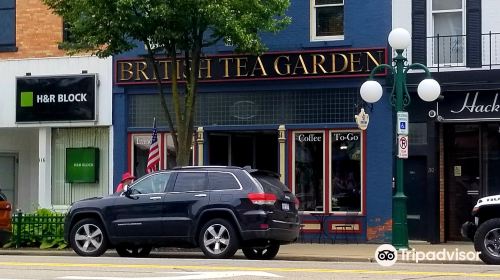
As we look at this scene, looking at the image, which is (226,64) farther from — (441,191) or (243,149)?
(441,191)

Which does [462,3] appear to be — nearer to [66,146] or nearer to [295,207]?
[295,207]

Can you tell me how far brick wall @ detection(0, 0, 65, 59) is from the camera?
86.1 feet

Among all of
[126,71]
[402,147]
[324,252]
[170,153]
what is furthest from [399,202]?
[126,71]

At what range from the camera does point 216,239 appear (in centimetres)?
1812

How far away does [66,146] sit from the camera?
2641cm

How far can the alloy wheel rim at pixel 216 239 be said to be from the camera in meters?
18.1

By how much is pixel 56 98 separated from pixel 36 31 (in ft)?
6.41

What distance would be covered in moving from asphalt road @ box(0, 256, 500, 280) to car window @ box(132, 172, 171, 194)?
266 centimetres

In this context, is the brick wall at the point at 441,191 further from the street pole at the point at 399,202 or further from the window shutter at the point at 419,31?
the street pole at the point at 399,202

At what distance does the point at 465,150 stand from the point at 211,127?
618 centimetres

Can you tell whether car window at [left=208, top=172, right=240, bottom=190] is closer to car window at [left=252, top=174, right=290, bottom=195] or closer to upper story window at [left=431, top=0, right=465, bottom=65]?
car window at [left=252, top=174, right=290, bottom=195]

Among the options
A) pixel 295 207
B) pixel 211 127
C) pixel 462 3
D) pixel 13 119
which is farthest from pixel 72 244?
pixel 462 3

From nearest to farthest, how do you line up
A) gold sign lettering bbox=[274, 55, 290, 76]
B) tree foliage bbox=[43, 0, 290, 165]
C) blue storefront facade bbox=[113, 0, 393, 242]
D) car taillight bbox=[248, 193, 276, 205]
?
car taillight bbox=[248, 193, 276, 205] → tree foliage bbox=[43, 0, 290, 165] → blue storefront facade bbox=[113, 0, 393, 242] → gold sign lettering bbox=[274, 55, 290, 76]

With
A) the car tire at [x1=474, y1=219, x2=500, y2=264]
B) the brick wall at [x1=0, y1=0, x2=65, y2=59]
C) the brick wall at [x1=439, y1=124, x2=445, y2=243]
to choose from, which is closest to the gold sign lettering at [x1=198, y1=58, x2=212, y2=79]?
the brick wall at [x1=0, y1=0, x2=65, y2=59]
